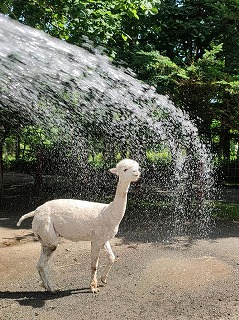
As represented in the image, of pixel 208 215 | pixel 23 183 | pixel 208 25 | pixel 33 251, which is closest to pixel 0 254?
pixel 33 251

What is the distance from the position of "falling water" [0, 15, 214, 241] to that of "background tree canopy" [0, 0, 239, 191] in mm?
725

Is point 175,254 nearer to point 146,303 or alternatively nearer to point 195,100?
point 146,303

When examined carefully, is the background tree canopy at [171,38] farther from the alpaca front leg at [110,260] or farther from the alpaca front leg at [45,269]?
the alpaca front leg at [110,260]

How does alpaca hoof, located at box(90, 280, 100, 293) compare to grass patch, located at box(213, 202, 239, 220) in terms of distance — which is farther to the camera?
grass patch, located at box(213, 202, 239, 220)

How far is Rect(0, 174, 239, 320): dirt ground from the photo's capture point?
494cm

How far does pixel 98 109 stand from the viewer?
704 centimetres

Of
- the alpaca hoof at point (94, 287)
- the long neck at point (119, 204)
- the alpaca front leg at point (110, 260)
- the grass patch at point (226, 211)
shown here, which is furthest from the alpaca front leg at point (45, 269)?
the grass patch at point (226, 211)

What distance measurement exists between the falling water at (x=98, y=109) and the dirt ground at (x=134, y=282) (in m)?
1.49

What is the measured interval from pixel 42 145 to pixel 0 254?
9069 millimetres

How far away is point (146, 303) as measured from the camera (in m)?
5.18

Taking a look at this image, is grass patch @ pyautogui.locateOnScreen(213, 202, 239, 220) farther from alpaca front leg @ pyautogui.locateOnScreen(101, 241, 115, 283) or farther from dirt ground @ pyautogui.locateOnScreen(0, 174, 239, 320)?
alpaca front leg @ pyautogui.locateOnScreen(101, 241, 115, 283)

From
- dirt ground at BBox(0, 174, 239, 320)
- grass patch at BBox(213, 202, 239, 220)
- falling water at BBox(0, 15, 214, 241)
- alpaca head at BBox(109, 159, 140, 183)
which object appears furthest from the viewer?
grass patch at BBox(213, 202, 239, 220)

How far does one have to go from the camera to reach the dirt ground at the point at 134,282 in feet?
16.2

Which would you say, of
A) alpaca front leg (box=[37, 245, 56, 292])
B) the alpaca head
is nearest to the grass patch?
the alpaca head
